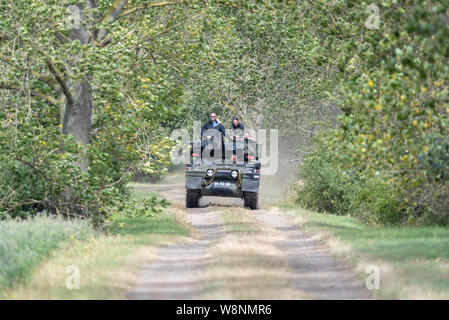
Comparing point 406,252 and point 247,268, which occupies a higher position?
point 247,268

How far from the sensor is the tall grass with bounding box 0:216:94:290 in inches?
548

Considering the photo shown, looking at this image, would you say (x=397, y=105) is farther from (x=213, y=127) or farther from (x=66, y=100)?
(x=213, y=127)

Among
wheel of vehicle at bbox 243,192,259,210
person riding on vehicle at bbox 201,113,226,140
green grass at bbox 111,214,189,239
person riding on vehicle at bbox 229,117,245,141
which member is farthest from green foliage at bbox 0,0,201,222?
wheel of vehicle at bbox 243,192,259,210

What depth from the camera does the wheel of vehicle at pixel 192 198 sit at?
2756 centimetres

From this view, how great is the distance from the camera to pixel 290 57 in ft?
108

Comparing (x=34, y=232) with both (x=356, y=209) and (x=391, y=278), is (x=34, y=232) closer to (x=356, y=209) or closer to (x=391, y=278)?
(x=391, y=278)

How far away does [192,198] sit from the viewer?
27906 millimetres

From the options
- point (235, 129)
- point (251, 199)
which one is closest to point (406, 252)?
point (251, 199)

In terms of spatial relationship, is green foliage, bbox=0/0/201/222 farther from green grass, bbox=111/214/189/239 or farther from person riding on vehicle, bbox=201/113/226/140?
person riding on vehicle, bbox=201/113/226/140

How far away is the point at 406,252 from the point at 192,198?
1332 cm

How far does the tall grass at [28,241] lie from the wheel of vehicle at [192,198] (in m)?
10.1
